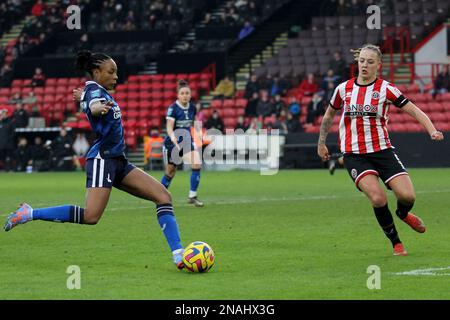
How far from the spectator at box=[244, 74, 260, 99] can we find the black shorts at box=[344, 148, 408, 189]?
1041 inches

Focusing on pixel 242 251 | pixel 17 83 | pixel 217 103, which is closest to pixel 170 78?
pixel 217 103

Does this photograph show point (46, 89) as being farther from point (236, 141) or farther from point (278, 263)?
point (278, 263)

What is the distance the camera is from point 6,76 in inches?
1762

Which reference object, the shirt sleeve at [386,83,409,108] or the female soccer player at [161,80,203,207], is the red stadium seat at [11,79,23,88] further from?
the shirt sleeve at [386,83,409,108]

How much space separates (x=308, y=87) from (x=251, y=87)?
202 cm

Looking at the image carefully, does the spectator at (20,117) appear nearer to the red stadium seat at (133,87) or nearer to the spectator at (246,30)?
the red stadium seat at (133,87)

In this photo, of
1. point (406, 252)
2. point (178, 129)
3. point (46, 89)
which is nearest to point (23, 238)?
point (406, 252)

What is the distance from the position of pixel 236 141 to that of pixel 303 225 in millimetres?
20012

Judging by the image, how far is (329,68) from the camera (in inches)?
1528

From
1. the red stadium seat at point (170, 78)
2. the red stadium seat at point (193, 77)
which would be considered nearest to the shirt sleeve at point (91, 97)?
the red stadium seat at point (193, 77)

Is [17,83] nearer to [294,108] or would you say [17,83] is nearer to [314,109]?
[294,108]

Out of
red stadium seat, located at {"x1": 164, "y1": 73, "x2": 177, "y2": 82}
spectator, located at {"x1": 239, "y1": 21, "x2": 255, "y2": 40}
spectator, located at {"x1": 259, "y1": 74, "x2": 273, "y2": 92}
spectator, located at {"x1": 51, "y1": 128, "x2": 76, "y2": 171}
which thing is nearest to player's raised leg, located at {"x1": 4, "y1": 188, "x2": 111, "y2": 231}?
spectator, located at {"x1": 51, "y1": 128, "x2": 76, "y2": 171}

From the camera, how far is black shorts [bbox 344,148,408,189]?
1212cm

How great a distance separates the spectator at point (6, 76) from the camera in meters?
44.7
